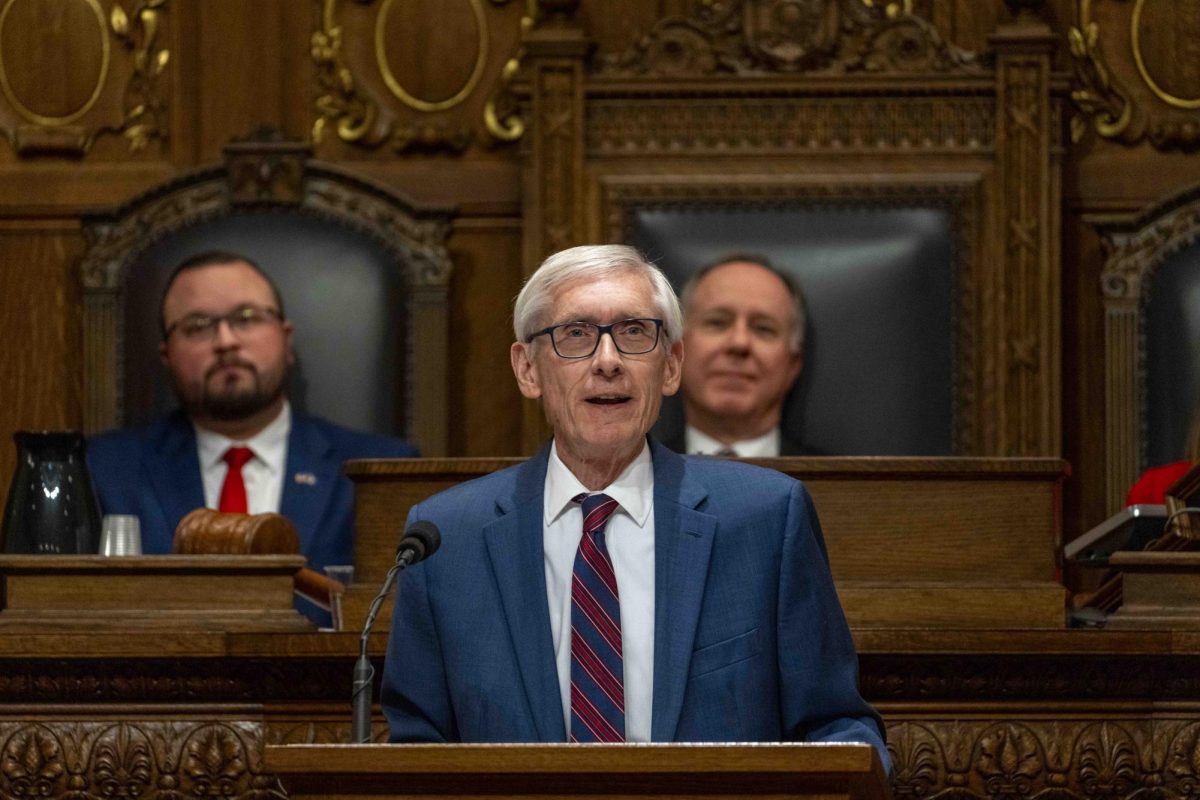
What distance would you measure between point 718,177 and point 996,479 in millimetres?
2107

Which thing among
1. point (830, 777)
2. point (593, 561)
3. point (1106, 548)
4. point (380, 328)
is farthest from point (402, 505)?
point (380, 328)

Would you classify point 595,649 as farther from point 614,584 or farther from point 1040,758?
point 1040,758

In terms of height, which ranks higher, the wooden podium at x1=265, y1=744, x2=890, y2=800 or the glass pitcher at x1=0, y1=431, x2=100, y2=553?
the glass pitcher at x1=0, y1=431, x2=100, y2=553

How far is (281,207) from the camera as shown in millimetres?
5609

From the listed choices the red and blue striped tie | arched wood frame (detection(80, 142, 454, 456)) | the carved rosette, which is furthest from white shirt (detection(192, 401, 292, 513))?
the red and blue striped tie

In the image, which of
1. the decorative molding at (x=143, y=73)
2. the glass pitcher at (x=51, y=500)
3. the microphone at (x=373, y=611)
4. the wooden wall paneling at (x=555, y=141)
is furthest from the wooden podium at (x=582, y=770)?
the decorative molding at (x=143, y=73)

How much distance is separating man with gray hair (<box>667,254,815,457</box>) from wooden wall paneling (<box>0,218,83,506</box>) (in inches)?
68.7

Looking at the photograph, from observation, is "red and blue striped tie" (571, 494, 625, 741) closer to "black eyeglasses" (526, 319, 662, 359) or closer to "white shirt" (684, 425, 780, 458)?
"black eyeglasses" (526, 319, 662, 359)

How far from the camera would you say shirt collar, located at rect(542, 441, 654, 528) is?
2.80 meters

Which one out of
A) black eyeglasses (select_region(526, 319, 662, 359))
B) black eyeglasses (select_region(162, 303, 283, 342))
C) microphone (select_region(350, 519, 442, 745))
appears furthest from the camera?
black eyeglasses (select_region(162, 303, 283, 342))

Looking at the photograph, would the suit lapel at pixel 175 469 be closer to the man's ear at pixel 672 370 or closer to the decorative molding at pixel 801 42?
the decorative molding at pixel 801 42

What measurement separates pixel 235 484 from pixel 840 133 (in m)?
1.80

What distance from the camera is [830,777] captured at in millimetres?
2246

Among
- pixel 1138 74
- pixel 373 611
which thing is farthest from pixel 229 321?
pixel 373 611
